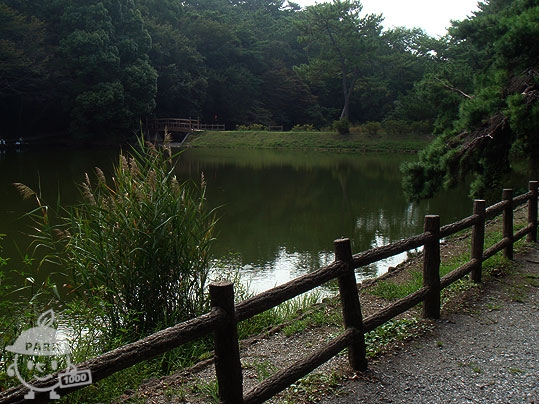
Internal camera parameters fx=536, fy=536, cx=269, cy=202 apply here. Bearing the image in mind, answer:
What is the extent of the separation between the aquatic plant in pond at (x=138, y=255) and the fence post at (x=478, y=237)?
8.85ft

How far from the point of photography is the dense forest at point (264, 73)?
8.79 meters

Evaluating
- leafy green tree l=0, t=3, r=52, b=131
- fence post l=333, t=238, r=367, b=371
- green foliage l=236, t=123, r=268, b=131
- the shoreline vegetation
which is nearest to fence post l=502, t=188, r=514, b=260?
fence post l=333, t=238, r=367, b=371

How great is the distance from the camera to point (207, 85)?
46.4m

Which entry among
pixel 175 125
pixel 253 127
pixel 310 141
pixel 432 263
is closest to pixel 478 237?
pixel 432 263

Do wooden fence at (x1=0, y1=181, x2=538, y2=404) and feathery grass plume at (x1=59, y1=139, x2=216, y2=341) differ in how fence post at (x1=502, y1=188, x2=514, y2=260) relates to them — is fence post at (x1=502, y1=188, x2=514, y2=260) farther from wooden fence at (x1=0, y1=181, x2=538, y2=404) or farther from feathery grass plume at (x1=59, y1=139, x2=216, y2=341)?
feathery grass plume at (x1=59, y1=139, x2=216, y2=341)

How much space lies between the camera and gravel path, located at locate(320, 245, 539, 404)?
3.23 metres

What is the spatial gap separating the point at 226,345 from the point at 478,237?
3.49 metres

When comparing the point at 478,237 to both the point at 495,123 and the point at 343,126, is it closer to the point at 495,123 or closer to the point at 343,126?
the point at 495,123

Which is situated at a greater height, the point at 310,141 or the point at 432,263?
the point at 432,263

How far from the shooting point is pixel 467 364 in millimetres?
3664

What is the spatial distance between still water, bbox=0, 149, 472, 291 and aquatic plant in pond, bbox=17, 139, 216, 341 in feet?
6.33

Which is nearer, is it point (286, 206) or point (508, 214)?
point (508, 214)

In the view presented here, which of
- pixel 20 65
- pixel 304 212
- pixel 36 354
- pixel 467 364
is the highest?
pixel 20 65

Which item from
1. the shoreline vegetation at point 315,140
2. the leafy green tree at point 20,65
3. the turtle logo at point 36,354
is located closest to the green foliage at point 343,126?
the shoreline vegetation at point 315,140
